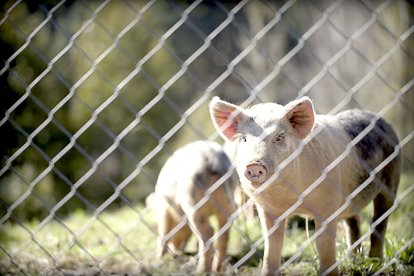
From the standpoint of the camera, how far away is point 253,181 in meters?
2.56

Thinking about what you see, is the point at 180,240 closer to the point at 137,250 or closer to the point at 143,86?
the point at 137,250

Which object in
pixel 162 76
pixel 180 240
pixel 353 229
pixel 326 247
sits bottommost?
pixel 353 229

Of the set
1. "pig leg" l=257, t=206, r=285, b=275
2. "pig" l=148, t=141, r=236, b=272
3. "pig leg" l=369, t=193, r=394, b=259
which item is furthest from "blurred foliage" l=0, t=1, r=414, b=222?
"pig leg" l=257, t=206, r=285, b=275

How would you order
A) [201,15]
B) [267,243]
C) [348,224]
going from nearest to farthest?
[267,243], [348,224], [201,15]

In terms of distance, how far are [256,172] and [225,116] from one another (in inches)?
13.3

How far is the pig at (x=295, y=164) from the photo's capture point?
261 cm

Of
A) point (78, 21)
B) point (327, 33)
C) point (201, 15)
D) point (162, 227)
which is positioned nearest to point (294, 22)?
point (327, 33)

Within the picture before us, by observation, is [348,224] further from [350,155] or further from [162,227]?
[162,227]

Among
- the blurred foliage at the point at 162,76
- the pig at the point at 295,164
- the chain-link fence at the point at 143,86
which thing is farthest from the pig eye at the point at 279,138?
the blurred foliage at the point at 162,76

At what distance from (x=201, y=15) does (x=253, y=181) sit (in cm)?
815

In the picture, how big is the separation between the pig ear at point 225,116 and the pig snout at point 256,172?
26 centimetres

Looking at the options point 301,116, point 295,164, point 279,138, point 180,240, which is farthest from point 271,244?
point 180,240

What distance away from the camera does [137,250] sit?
14.3 feet

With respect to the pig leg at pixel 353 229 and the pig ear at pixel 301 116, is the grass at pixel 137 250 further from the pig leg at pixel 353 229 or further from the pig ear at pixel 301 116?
the pig ear at pixel 301 116
